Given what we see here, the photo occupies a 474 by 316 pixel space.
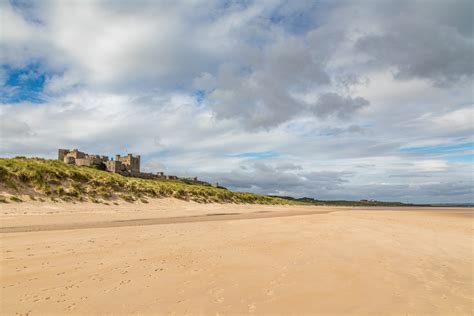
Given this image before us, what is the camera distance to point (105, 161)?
76.7 metres

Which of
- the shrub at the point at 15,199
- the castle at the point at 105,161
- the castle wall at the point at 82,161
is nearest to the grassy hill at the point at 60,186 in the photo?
the shrub at the point at 15,199

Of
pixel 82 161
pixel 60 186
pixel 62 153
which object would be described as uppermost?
pixel 62 153

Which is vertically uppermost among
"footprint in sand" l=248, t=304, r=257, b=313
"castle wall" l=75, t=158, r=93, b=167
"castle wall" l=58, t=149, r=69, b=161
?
"castle wall" l=58, t=149, r=69, b=161

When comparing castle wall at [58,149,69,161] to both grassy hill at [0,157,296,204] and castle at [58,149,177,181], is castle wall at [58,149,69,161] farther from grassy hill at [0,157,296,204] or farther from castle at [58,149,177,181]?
grassy hill at [0,157,296,204]

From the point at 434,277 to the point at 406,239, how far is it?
17.5 feet

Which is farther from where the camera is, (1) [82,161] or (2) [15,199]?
(1) [82,161]

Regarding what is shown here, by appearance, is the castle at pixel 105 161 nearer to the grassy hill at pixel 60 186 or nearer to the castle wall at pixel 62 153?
the castle wall at pixel 62 153

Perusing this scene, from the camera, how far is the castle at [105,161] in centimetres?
7313

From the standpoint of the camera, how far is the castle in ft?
240

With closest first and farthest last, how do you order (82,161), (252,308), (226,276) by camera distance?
(252,308)
(226,276)
(82,161)

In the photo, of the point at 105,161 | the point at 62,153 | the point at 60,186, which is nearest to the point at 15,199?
the point at 60,186

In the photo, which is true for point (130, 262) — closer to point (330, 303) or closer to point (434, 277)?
point (330, 303)

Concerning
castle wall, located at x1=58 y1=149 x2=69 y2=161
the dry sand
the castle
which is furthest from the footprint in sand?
castle wall, located at x1=58 y1=149 x2=69 y2=161

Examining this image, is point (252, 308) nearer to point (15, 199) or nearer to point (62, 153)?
point (15, 199)
